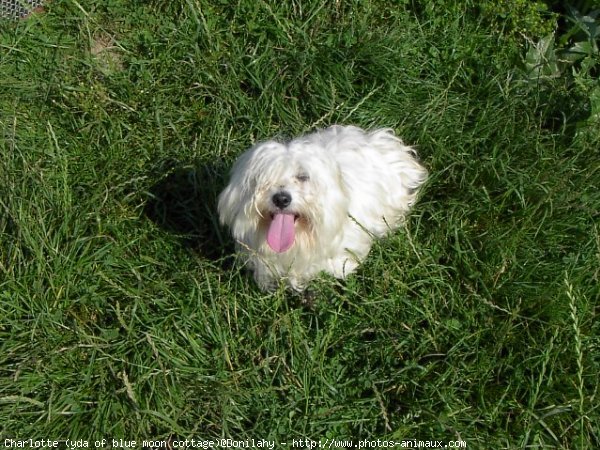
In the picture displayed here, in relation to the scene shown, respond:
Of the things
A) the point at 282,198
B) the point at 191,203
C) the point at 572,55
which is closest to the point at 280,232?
the point at 282,198

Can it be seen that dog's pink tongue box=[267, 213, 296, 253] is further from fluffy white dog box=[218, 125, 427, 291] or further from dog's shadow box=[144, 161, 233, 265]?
dog's shadow box=[144, 161, 233, 265]

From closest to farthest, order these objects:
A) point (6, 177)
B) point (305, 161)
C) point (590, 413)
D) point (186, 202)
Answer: point (590, 413), point (305, 161), point (6, 177), point (186, 202)

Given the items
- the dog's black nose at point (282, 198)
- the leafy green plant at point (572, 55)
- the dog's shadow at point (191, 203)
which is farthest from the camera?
the leafy green plant at point (572, 55)

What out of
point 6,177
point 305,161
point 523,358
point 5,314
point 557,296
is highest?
point 305,161

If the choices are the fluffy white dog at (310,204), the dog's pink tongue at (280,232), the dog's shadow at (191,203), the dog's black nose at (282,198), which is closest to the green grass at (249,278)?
the dog's shadow at (191,203)

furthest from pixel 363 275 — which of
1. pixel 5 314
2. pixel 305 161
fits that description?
pixel 5 314

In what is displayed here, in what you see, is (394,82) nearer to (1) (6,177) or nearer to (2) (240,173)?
(2) (240,173)

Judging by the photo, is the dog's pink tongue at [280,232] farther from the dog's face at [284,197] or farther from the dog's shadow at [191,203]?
the dog's shadow at [191,203]

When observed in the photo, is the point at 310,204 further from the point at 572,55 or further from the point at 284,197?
the point at 572,55

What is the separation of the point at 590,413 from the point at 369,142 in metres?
1.76

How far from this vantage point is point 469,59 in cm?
444

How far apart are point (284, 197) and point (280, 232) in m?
0.17

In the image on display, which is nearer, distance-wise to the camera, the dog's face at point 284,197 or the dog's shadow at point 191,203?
the dog's face at point 284,197

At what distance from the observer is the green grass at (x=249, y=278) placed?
3.01 m
